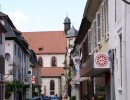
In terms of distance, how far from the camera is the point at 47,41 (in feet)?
455

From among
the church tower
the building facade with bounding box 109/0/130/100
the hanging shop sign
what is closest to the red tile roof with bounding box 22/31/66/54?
the church tower

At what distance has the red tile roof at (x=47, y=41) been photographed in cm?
13588

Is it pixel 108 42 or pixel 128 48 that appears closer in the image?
pixel 128 48

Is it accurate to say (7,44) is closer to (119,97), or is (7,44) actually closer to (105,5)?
(105,5)

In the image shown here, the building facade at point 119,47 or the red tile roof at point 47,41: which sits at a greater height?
the red tile roof at point 47,41

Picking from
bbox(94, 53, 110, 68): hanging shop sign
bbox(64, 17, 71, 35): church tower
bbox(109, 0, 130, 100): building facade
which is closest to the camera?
bbox(109, 0, 130, 100): building facade

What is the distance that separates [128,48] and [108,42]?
19.1ft

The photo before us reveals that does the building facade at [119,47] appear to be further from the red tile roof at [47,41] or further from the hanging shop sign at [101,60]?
the red tile roof at [47,41]

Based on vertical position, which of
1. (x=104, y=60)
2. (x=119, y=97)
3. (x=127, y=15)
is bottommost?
(x=119, y=97)

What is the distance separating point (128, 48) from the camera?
14.7m

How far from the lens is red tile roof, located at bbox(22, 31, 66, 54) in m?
136

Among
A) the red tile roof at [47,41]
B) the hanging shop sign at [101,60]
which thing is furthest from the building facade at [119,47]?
the red tile roof at [47,41]

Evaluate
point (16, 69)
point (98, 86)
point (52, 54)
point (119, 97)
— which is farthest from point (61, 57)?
point (119, 97)

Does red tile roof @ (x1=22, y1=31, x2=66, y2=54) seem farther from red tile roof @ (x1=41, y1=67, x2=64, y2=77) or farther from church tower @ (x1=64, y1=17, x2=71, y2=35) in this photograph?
red tile roof @ (x1=41, y1=67, x2=64, y2=77)
